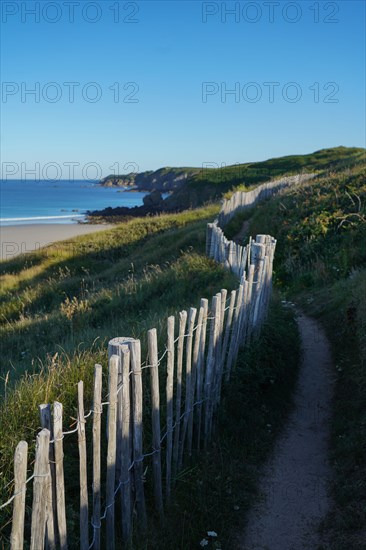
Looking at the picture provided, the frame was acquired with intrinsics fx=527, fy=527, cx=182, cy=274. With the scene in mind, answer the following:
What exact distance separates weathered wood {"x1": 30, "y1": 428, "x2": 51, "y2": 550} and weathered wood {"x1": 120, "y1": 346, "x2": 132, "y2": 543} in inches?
33.7

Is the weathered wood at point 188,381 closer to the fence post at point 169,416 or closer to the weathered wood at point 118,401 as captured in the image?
the fence post at point 169,416

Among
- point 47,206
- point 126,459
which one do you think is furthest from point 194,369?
Result: point 47,206

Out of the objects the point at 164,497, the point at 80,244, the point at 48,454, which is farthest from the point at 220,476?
the point at 80,244


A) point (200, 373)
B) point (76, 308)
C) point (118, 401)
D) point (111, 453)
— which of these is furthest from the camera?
point (76, 308)

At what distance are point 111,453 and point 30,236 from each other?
1552 inches

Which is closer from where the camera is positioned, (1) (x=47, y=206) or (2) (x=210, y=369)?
(2) (x=210, y=369)

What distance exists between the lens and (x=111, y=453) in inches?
137

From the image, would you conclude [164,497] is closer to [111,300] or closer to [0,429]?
[0,429]

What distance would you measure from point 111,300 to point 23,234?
33.1 meters

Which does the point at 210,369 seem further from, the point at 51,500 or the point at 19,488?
the point at 19,488

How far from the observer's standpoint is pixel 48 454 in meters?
2.81

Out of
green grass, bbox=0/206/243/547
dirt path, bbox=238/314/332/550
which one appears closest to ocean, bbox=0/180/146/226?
green grass, bbox=0/206/243/547

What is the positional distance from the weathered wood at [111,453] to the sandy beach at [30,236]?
91.6 ft

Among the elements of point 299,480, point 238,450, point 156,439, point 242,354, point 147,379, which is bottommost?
point 299,480
